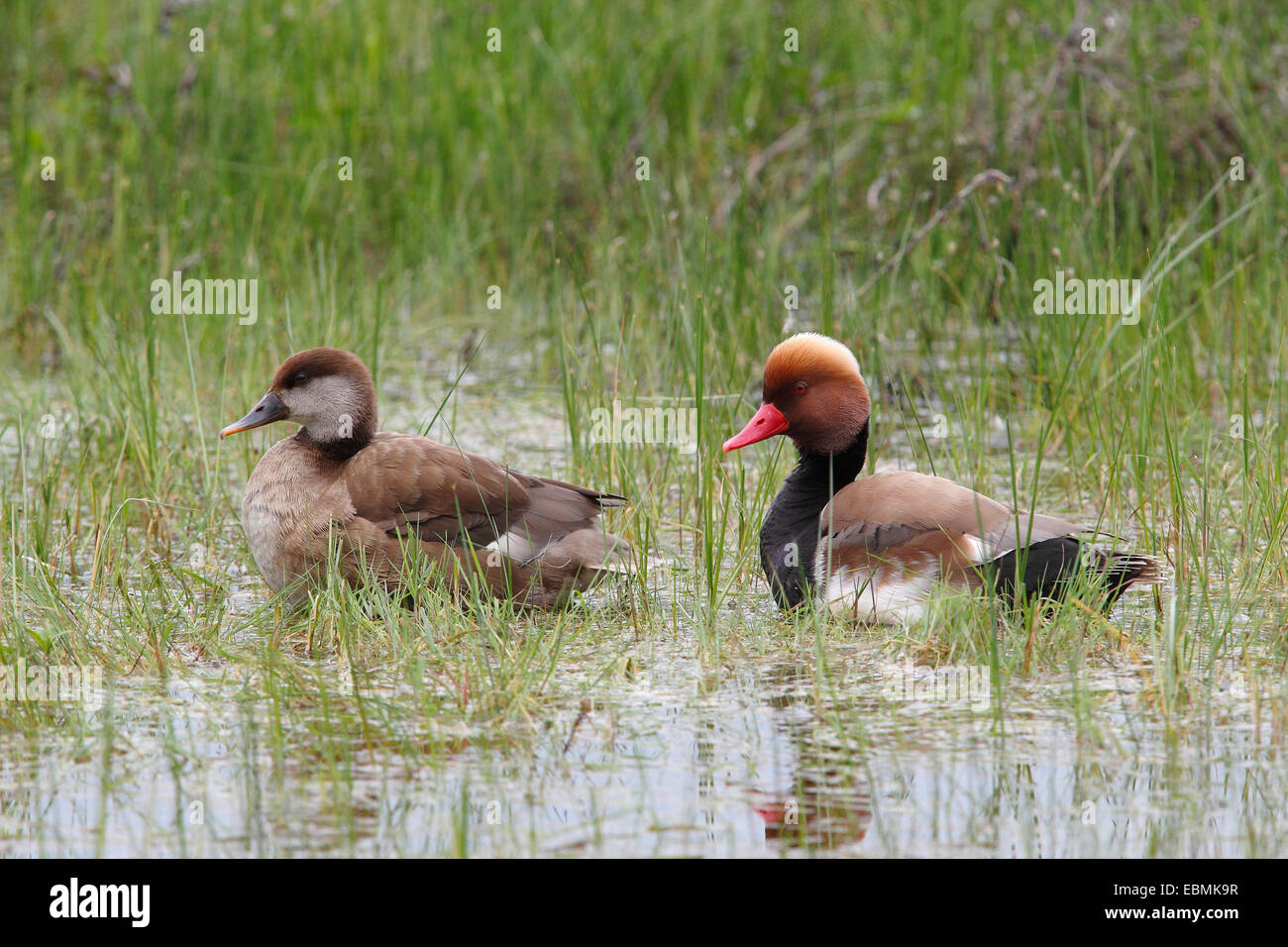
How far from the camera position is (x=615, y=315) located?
789 centimetres

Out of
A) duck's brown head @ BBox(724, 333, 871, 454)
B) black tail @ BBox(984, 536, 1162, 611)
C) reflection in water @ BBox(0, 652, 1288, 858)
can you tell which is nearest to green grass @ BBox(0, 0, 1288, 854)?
reflection in water @ BBox(0, 652, 1288, 858)

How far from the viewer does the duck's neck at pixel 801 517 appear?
530 centimetres

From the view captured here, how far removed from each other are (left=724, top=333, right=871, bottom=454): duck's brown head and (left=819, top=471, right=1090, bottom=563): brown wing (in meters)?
0.24

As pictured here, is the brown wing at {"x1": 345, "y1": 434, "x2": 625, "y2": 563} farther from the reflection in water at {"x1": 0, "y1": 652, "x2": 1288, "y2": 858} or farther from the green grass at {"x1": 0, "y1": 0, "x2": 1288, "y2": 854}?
the reflection in water at {"x1": 0, "y1": 652, "x2": 1288, "y2": 858}

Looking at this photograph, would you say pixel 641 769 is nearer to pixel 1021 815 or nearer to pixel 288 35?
pixel 1021 815

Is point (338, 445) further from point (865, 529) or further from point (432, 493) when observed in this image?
point (865, 529)

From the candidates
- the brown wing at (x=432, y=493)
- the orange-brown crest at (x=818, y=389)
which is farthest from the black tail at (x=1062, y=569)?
the brown wing at (x=432, y=493)

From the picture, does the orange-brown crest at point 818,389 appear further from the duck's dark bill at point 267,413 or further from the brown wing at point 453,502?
the duck's dark bill at point 267,413

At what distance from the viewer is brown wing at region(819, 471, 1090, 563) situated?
508cm

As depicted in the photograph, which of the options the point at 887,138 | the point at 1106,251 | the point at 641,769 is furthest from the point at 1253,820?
the point at 887,138

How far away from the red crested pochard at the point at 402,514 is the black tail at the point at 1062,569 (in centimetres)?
120

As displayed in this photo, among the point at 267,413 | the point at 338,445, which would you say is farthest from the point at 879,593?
the point at 267,413

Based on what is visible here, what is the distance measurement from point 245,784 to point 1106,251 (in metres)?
5.30

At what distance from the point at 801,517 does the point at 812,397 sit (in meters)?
0.39
